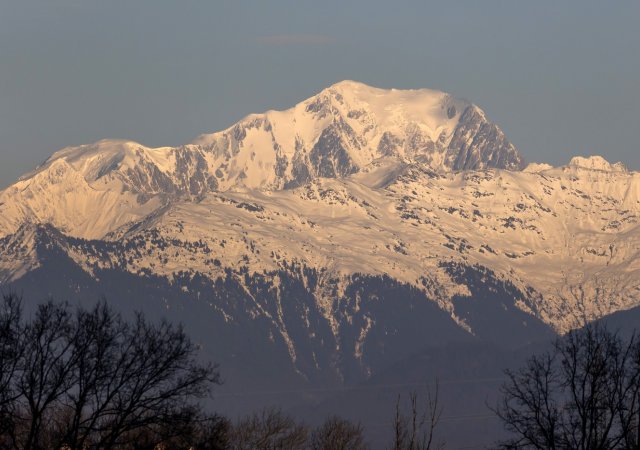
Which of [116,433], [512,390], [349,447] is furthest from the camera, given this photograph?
[349,447]

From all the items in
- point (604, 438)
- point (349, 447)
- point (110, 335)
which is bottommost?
point (604, 438)

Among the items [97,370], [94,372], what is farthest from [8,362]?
[94,372]

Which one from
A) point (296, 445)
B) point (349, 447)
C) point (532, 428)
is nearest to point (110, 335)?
point (532, 428)

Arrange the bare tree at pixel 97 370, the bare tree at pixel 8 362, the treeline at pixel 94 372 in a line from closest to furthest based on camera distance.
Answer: the bare tree at pixel 8 362 < the treeline at pixel 94 372 < the bare tree at pixel 97 370

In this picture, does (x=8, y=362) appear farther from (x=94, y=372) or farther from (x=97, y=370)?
(x=94, y=372)

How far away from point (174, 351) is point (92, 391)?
4.45 metres

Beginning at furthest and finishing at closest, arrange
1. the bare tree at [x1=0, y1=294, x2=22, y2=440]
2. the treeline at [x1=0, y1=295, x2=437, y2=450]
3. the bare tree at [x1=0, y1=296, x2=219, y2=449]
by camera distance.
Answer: the bare tree at [x1=0, y1=296, x2=219, y2=449], the treeline at [x1=0, y1=295, x2=437, y2=450], the bare tree at [x1=0, y1=294, x2=22, y2=440]

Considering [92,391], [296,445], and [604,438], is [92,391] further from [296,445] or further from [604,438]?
[296,445]

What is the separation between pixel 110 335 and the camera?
3780 inches

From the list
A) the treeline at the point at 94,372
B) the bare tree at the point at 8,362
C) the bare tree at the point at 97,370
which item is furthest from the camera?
the bare tree at the point at 97,370

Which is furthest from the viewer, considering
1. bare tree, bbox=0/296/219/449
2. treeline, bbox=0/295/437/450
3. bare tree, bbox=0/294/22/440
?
bare tree, bbox=0/296/219/449

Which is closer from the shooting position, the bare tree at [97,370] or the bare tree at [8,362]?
the bare tree at [8,362]

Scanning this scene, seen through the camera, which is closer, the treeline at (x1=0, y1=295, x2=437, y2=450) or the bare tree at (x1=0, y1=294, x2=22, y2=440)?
the bare tree at (x1=0, y1=294, x2=22, y2=440)

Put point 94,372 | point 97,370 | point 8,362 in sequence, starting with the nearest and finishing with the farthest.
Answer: point 8,362
point 97,370
point 94,372
